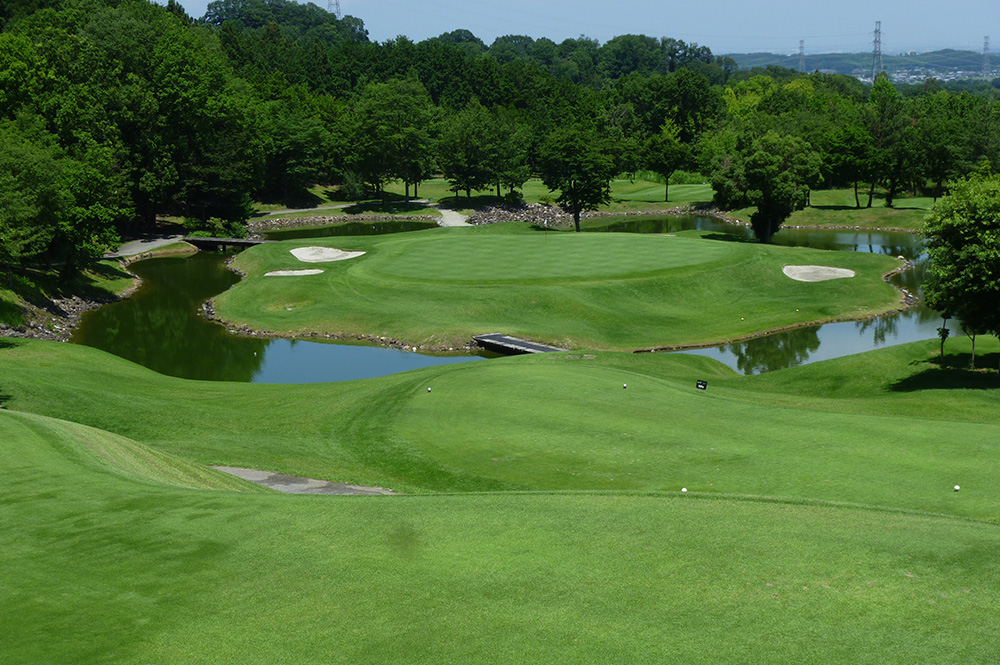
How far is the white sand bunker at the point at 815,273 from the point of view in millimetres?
62094

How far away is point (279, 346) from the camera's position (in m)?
52.4

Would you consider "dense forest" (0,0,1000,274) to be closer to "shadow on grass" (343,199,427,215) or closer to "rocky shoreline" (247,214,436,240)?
"shadow on grass" (343,199,427,215)

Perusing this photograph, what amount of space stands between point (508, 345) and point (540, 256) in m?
20.5

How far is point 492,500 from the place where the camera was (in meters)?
16.4

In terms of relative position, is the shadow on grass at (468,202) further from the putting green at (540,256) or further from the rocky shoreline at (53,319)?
the rocky shoreline at (53,319)

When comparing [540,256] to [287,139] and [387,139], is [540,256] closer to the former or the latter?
[387,139]

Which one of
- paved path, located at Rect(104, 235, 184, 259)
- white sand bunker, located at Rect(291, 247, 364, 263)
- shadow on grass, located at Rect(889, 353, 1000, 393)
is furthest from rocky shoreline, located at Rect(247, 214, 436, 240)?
shadow on grass, located at Rect(889, 353, 1000, 393)

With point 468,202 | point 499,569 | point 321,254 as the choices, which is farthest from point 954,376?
point 468,202

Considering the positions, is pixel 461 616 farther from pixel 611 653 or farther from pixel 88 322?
pixel 88 322

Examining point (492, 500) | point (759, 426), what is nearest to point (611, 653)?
point (492, 500)

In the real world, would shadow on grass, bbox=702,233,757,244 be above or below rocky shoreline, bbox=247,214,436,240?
below

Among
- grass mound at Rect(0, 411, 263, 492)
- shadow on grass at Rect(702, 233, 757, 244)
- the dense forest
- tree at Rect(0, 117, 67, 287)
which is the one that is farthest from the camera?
shadow on grass at Rect(702, 233, 757, 244)

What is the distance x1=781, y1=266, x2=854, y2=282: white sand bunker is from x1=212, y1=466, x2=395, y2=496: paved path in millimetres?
47681

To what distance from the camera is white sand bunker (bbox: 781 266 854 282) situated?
6209cm
